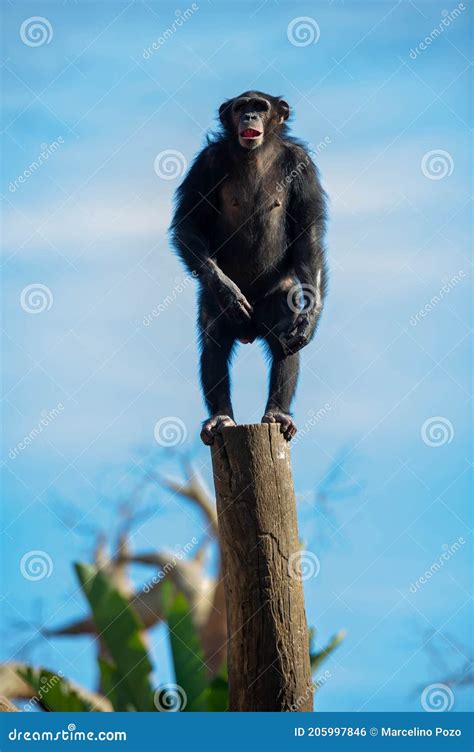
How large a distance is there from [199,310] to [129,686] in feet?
11.2

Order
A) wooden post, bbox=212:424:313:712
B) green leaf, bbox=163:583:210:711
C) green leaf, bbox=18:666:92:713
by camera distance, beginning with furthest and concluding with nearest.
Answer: green leaf, bbox=163:583:210:711
green leaf, bbox=18:666:92:713
wooden post, bbox=212:424:313:712

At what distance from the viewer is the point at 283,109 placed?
6480 millimetres

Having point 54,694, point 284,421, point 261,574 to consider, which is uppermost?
point 284,421

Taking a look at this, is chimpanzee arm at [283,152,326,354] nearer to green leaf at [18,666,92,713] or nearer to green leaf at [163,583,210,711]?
green leaf at [163,583,210,711]

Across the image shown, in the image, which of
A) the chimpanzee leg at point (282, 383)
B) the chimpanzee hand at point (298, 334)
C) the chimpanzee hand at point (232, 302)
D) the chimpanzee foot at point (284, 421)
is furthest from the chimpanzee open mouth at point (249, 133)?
the chimpanzee foot at point (284, 421)

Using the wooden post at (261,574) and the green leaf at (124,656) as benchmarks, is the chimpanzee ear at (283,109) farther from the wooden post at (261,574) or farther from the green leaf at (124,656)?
the green leaf at (124,656)

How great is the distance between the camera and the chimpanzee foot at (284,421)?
18.6ft

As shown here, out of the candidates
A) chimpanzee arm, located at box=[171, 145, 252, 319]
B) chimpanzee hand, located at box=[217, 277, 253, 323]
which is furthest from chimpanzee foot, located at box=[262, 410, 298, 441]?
chimpanzee arm, located at box=[171, 145, 252, 319]

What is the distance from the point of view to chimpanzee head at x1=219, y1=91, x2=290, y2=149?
6199 mm

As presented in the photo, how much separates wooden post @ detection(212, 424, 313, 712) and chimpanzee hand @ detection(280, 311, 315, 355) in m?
0.88

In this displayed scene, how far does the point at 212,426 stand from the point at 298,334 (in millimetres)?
834

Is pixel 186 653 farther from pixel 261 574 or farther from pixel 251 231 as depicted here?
pixel 251 231

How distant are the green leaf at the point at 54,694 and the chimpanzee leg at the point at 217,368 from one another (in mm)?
2979

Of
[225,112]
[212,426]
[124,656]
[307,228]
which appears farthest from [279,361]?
[124,656]
